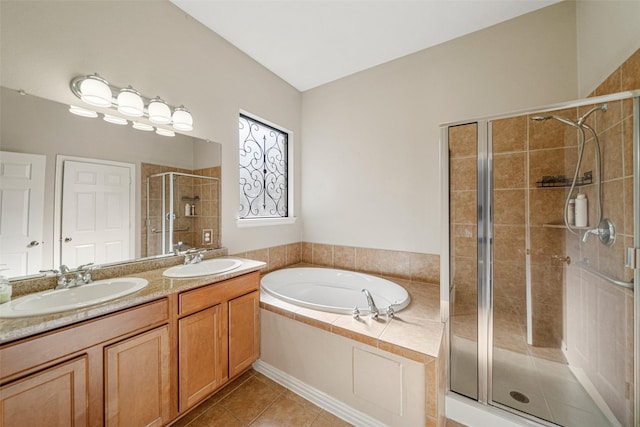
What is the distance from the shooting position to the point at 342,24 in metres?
1.86

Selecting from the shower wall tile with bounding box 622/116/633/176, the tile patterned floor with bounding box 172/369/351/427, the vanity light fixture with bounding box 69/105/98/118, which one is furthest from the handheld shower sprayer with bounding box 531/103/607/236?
the vanity light fixture with bounding box 69/105/98/118

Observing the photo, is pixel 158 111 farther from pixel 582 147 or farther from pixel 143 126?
pixel 582 147

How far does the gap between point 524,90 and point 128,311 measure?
2998 mm

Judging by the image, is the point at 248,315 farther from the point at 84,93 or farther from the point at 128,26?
the point at 128,26

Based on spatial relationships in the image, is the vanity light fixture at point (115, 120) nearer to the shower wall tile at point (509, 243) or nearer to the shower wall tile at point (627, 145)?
the shower wall tile at point (509, 243)

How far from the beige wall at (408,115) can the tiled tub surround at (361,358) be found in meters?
0.89

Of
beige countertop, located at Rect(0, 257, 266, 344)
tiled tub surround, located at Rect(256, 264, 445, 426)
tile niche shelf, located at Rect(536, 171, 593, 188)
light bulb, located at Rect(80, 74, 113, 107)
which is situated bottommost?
tiled tub surround, located at Rect(256, 264, 445, 426)

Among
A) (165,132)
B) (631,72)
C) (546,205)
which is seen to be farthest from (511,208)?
(165,132)

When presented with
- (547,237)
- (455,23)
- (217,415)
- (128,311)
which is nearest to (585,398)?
(547,237)

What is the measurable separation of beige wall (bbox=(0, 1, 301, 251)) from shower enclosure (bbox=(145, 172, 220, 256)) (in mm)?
119

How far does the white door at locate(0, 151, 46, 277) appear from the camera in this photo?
1065 millimetres

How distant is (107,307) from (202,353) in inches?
25.3

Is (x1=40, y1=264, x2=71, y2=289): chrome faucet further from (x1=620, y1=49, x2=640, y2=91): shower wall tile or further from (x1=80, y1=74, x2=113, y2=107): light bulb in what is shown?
(x1=620, y1=49, x2=640, y2=91): shower wall tile

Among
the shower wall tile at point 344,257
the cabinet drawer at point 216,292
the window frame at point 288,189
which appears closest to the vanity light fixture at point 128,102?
the window frame at point 288,189
